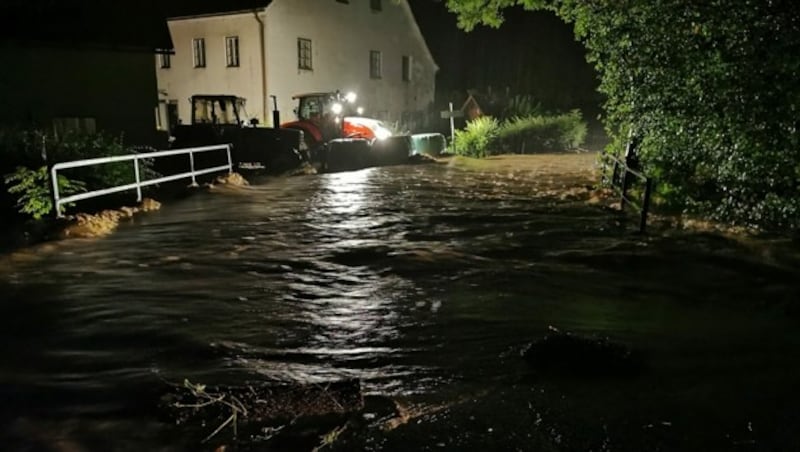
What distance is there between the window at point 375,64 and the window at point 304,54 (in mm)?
5406

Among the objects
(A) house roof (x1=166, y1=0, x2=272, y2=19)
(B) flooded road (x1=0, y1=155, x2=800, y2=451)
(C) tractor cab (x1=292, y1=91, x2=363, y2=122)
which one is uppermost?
(A) house roof (x1=166, y1=0, x2=272, y2=19)

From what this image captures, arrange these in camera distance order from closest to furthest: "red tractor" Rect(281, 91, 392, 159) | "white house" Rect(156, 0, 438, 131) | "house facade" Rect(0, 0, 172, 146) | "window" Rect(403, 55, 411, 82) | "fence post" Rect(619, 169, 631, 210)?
"fence post" Rect(619, 169, 631, 210), "house facade" Rect(0, 0, 172, 146), "red tractor" Rect(281, 91, 392, 159), "white house" Rect(156, 0, 438, 131), "window" Rect(403, 55, 411, 82)

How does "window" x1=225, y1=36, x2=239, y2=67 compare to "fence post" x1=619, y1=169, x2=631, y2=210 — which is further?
"window" x1=225, y1=36, x2=239, y2=67

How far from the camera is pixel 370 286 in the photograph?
7.42m

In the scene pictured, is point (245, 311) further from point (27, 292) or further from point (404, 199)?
point (404, 199)

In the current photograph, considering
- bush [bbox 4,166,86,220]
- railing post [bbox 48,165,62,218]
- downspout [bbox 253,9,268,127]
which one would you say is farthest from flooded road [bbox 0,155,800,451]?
downspout [bbox 253,9,268,127]

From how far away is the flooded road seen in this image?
4.06 m

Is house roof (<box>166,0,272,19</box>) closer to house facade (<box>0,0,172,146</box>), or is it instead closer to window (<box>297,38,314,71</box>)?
window (<box>297,38,314,71</box>)

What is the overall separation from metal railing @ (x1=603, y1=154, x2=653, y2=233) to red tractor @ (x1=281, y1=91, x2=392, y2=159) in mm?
10476

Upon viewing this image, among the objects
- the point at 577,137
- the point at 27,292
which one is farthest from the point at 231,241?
the point at 577,137

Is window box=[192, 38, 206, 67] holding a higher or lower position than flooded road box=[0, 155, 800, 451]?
higher

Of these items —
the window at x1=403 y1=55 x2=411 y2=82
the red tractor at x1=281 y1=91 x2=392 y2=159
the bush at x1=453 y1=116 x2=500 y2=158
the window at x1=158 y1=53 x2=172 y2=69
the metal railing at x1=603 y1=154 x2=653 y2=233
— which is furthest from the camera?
the window at x1=403 y1=55 x2=411 y2=82

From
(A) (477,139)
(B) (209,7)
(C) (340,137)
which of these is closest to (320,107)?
Result: (C) (340,137)

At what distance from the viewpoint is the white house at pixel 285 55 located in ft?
93.2
